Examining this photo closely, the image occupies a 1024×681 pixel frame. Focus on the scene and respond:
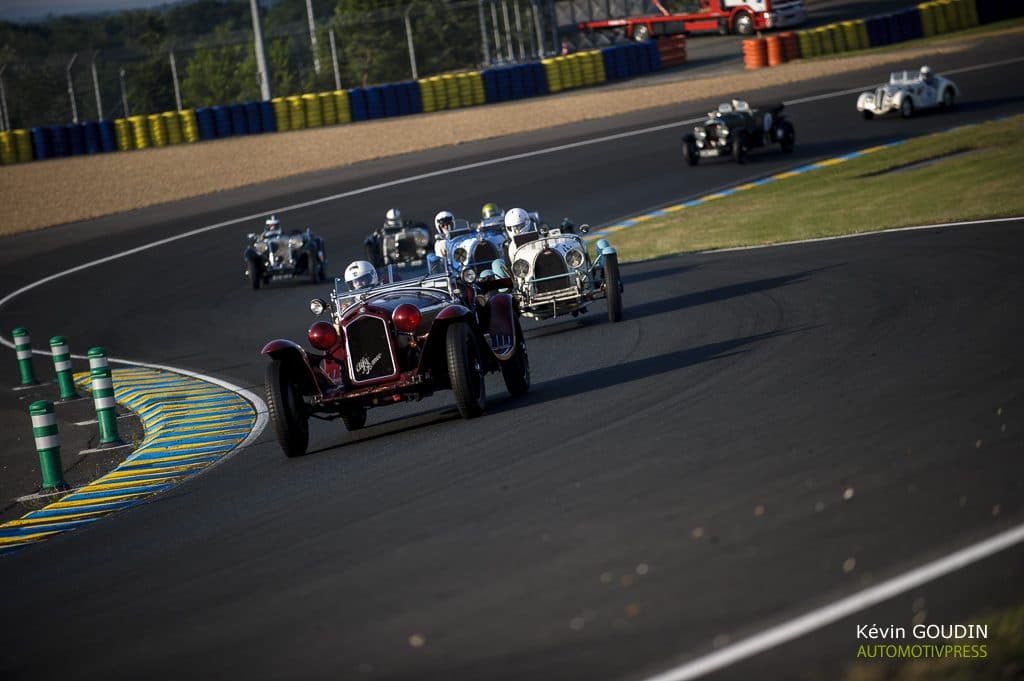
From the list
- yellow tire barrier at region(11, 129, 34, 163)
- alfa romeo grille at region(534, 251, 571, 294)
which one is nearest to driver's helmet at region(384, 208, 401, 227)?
alfa romeo grille at region(534, 251, 571, 294)

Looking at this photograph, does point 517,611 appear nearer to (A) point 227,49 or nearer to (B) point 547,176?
(B) point 547,176

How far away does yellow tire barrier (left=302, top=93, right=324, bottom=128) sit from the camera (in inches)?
1951

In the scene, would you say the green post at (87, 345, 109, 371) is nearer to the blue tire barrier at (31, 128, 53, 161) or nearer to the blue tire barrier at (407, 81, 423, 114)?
the blue tire barrier at (31, 128, 53, 161)

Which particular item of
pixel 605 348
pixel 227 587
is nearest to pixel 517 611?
pixel 227 587

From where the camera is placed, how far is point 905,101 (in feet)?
123

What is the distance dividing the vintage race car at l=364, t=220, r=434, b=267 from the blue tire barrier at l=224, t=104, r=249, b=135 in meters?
A: 24.9

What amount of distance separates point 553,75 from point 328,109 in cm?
932

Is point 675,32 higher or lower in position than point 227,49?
lower

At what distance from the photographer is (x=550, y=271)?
17516 millimetres

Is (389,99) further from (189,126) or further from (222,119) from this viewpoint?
(189,126)

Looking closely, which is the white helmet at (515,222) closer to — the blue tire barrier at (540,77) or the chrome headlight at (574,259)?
the chrome headlight at (574,259)

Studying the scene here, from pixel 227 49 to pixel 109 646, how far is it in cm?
11338

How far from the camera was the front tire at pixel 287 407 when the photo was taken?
11.4 m

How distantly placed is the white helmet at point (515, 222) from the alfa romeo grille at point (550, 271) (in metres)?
1.49
